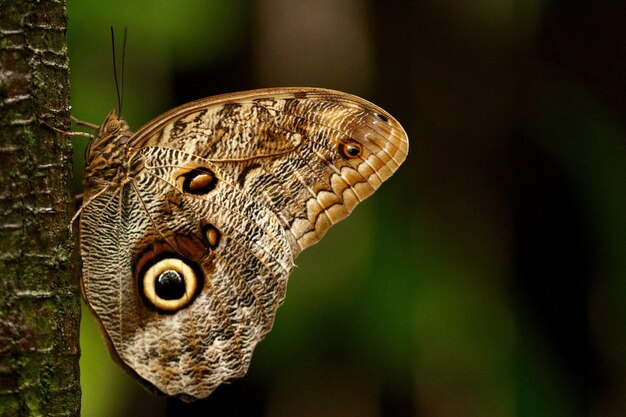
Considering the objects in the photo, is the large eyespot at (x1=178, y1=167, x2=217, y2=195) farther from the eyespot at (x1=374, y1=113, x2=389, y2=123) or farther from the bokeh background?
the bokeh background

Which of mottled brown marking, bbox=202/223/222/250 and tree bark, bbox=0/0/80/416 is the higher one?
tree bark, bbox=0/0/80/416

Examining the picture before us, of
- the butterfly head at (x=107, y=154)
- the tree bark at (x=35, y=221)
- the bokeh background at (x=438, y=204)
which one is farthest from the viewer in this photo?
the bokeh background at (x=438, y=204)

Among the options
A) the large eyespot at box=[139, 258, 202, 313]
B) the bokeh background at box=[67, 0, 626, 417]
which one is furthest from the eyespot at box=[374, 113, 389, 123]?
the bokeh background at box=[67, 0, 626, 417]

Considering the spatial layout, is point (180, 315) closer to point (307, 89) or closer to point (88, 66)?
point (307, 89)

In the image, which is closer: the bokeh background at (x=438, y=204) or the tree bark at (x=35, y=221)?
the tree bark at (x=35, y=221)

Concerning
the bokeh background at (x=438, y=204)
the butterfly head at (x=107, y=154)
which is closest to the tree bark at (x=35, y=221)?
the butterfly head at (x=107, y=154)

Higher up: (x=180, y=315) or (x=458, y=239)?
(x=180, y=315)

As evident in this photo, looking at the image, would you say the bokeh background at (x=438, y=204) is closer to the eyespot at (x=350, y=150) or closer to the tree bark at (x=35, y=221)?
the eyespot at (x=350, y=150)

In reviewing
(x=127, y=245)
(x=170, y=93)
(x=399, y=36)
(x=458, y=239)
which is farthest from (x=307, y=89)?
(x=399, y=36)
